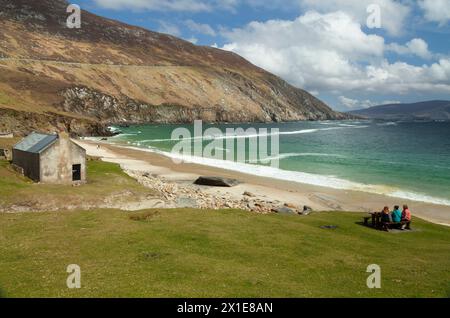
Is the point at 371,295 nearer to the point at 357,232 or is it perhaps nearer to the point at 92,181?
the point at 357,232

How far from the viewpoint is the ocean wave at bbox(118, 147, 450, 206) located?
51.6 metres

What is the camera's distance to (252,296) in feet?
50.0

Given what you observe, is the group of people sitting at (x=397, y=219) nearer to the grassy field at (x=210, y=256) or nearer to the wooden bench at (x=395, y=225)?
the wooden bench at (x=395, y=225)

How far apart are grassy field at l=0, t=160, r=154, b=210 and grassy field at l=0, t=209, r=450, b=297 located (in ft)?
15.4

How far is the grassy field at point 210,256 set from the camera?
16047 millimetres

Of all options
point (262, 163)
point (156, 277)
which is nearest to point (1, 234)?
point (156, 277)

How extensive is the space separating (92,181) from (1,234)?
1987 cm

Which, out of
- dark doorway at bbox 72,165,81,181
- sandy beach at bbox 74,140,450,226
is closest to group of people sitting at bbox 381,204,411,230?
sandy beach at bbox 74,140,450,226

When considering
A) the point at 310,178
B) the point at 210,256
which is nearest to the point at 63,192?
the point at 210,256

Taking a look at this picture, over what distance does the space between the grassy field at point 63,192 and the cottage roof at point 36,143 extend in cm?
249

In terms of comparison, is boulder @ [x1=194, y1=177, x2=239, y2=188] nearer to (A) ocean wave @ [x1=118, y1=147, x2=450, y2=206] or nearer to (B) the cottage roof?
(A) ocean wave @ [x1=118, y1=147, x2=450, y2=206]

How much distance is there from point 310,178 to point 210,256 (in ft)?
152

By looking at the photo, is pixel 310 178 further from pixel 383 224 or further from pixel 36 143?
pixel 36 143

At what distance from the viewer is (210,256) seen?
66.3ft
